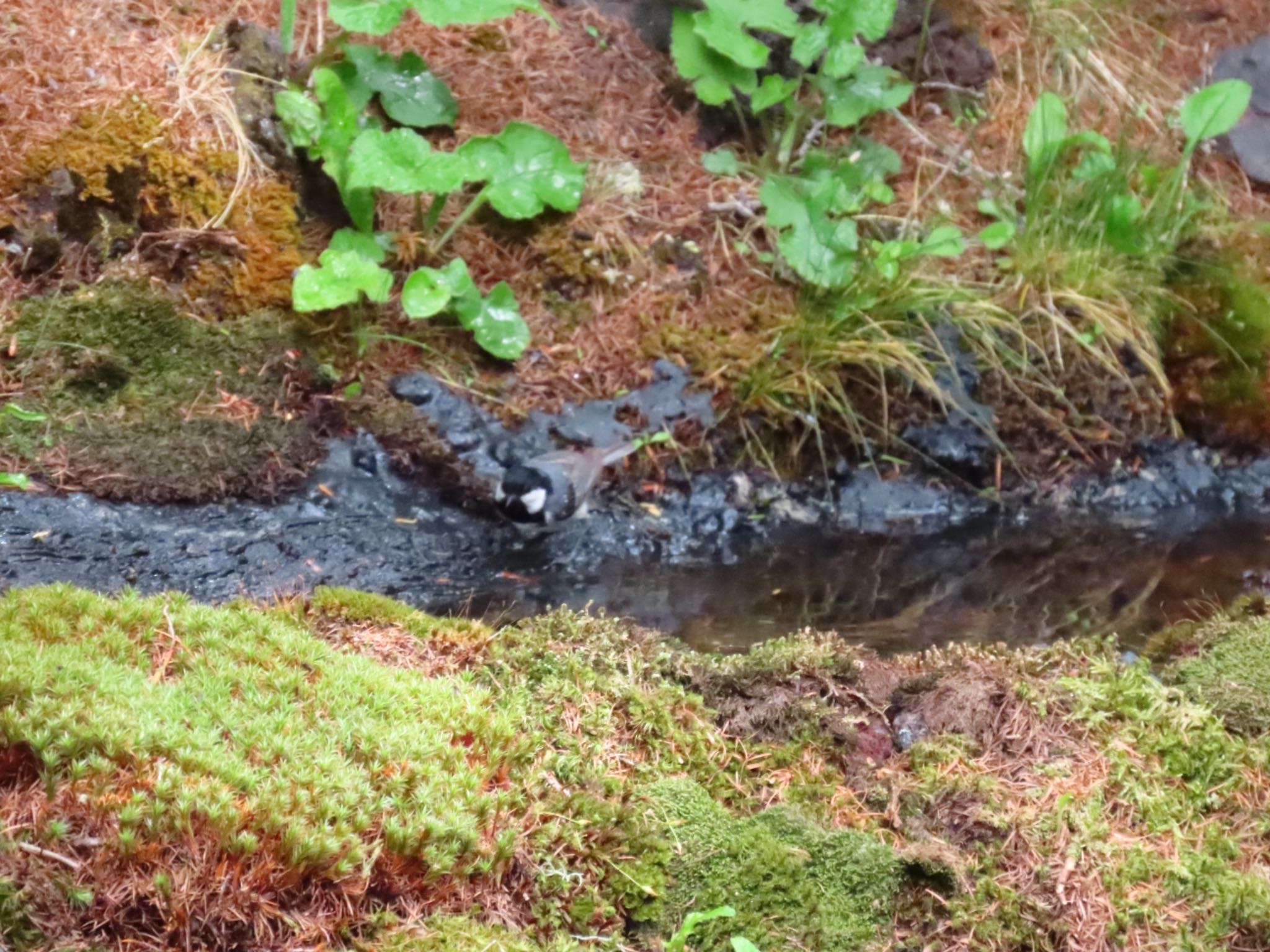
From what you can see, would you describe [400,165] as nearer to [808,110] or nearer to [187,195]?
[187,195]

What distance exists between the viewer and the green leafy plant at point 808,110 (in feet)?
15.4

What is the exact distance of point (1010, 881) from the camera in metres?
1.90

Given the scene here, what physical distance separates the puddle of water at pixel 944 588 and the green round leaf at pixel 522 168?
1926 mm

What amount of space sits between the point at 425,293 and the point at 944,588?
2785mm

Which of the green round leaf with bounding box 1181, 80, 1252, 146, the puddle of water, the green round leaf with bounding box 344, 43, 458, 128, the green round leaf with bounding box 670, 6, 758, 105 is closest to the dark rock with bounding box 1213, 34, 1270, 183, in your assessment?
the green round leaf with bounding box 1181, 80, 1252, 146

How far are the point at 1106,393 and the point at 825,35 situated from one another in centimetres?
253

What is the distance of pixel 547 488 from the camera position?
404 cm

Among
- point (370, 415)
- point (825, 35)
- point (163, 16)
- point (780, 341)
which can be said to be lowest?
point (370, 415)

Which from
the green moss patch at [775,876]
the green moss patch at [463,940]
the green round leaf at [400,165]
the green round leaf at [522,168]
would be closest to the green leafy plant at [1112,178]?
the green round leaf at [522,168]

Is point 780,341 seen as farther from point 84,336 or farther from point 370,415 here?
point 84,336

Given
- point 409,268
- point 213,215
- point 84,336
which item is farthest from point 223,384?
point 409,268

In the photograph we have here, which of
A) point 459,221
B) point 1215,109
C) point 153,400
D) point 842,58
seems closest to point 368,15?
point 459,221

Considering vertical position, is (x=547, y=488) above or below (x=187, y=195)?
below

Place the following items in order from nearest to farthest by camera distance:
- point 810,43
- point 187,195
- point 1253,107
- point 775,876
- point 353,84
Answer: point 775,876 < point 187,195 < point 353,84 < point 810,43 < point 1253,107
